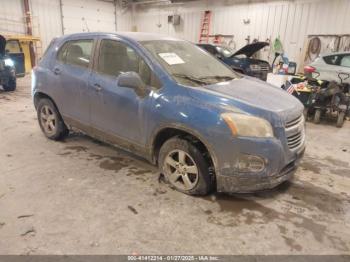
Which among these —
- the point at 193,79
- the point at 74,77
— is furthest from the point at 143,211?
the point at 74,77

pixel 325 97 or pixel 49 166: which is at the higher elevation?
pixel 325 97

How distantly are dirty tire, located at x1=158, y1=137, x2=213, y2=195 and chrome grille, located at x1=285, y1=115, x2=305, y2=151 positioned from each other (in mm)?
764

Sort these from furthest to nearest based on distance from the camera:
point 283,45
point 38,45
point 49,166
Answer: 1. point 38,45
2. point 283,45
3. point 49,166

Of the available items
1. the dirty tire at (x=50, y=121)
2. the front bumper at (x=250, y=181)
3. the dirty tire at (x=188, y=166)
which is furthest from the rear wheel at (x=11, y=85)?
the front bumper at (x=250, y=181)

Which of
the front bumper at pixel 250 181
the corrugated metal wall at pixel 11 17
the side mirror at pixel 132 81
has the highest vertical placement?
the corrugated metal wall at pixel 11 17

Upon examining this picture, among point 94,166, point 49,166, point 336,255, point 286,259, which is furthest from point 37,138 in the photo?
point 336,255

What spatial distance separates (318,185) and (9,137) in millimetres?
4290

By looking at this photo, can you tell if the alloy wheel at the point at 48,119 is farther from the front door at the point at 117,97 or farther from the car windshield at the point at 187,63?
the car windshield at the point at 187,63

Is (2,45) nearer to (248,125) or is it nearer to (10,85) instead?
(10,85)

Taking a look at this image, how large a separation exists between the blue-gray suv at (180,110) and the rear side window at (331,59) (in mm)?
4947

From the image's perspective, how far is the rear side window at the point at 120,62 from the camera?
2732 mm

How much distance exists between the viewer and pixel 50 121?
401 centimetres

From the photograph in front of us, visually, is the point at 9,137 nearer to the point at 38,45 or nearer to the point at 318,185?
the point at 318,185

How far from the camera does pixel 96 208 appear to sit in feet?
8.09
